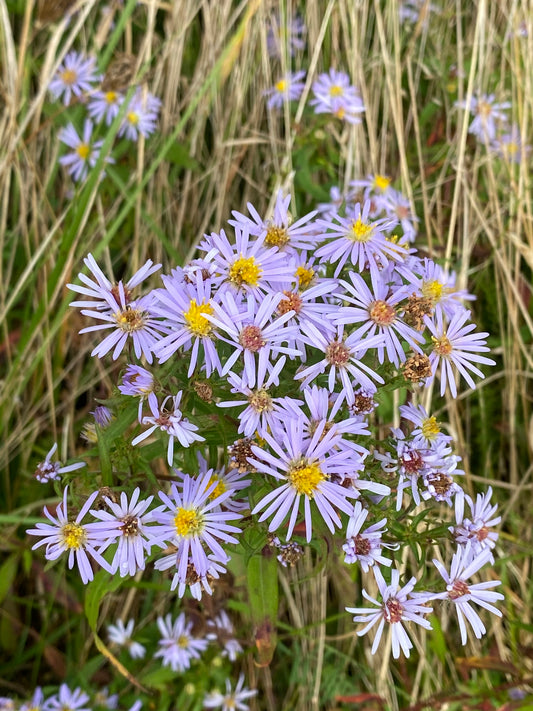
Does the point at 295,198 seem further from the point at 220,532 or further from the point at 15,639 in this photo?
the point at 15,639

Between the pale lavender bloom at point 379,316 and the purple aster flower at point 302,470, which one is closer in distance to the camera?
the purple aster flower at point 302,470

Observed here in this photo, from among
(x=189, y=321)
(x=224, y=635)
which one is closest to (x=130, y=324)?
(x=189, y=321)

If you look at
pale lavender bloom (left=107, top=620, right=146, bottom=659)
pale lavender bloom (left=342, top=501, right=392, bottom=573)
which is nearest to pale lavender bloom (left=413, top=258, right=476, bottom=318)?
pale lavender bloom (left=342, top=501, right=392, bottom=573)

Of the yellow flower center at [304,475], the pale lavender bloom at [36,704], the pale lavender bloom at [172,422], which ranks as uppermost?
the pale lavender bloom at [172,422]

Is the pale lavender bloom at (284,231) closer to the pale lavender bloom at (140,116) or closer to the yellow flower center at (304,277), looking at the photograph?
the yellow flower center at (304,277)

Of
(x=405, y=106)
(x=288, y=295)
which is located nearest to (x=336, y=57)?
(x=405, y=106)

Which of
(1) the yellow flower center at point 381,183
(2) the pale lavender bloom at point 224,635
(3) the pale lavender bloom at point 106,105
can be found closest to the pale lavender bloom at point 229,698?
(2) the pale lavender bloom at point 224,635

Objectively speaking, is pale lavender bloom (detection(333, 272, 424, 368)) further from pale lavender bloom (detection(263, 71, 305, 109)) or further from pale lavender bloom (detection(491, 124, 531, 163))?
pale lavender bloom (detection(491, 124, 531, 163))
